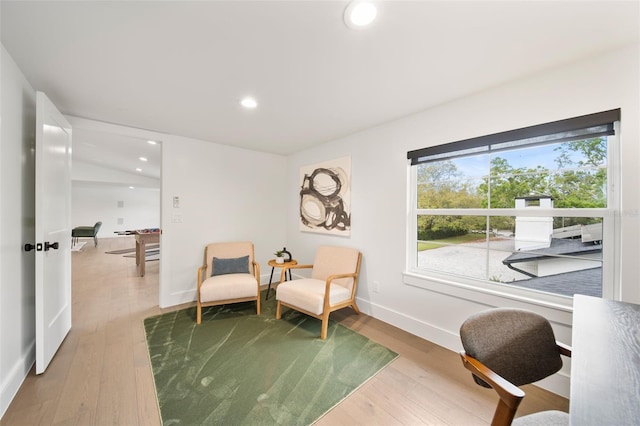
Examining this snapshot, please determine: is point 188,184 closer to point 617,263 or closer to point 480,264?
point 480,264

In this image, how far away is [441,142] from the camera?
225cm

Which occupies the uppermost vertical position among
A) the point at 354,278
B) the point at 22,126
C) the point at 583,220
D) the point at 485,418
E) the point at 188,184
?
the point at 22,126

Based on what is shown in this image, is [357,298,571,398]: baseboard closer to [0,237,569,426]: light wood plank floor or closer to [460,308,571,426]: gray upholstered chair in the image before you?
[0,237,569,426]: light wood plank floor

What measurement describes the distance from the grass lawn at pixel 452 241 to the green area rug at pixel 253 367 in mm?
1075

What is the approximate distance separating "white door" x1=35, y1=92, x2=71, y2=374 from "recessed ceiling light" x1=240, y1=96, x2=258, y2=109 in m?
1.41

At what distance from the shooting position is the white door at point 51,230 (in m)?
1.72

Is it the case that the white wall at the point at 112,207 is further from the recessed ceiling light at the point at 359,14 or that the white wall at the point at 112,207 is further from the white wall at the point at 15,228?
the recessed ceiling light at the point at 359,14

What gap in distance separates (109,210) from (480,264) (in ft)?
42.1

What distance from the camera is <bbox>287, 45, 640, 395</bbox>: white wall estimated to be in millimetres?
1445

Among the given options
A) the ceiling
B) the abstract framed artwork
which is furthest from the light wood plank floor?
the ceiling

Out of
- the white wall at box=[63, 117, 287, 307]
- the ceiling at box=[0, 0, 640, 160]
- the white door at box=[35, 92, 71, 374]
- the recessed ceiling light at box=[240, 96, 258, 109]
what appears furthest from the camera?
the white wall at box=[63, 117, 287, 307]

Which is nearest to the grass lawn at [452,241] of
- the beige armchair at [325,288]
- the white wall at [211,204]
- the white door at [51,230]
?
the beige armchair at [325,288]

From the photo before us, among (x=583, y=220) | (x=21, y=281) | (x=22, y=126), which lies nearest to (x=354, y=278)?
(x=583, y=220)

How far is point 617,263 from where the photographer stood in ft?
4.97
